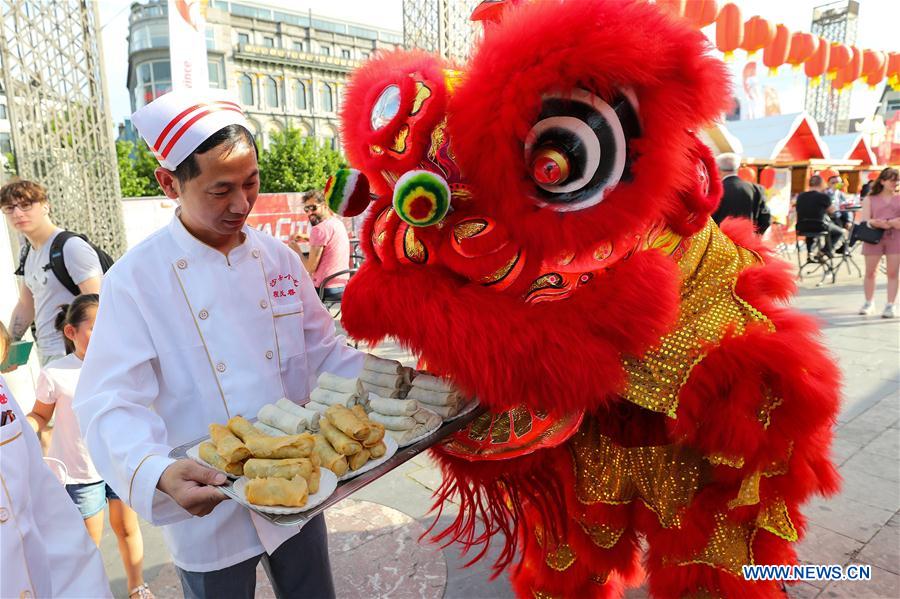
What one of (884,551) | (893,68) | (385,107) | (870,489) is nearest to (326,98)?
(893,68)

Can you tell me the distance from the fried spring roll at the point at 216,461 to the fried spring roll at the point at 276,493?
0.12m

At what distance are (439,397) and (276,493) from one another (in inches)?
18.9

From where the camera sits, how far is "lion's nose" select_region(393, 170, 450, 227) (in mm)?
1220

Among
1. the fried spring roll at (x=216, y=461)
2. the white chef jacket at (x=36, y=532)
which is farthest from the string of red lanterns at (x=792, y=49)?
the white chef jacket at (x=36, y=532)

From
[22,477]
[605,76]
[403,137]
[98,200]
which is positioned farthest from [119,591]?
[98,200]

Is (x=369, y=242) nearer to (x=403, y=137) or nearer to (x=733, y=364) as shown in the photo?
(x=403, y=137)

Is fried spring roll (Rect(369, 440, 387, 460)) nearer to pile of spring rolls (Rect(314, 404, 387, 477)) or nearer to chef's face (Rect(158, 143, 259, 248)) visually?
pile of spring rolls (Rect(314, 404, 387, 477))

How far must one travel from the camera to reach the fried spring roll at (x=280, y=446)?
49.3 inches

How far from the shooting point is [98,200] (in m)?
6.67

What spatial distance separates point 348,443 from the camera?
51.6 inches

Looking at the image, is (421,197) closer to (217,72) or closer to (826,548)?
(826,548)

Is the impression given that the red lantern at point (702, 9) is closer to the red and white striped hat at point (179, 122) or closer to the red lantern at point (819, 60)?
the red lantern at point (819, 60)

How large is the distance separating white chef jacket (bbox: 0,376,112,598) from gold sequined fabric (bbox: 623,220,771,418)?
1.34 m

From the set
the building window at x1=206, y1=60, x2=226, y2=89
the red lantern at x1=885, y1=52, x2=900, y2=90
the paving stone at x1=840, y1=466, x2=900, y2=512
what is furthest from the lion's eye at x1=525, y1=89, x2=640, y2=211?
the building window at x1=206, y1=60, x2=226, y2=89
